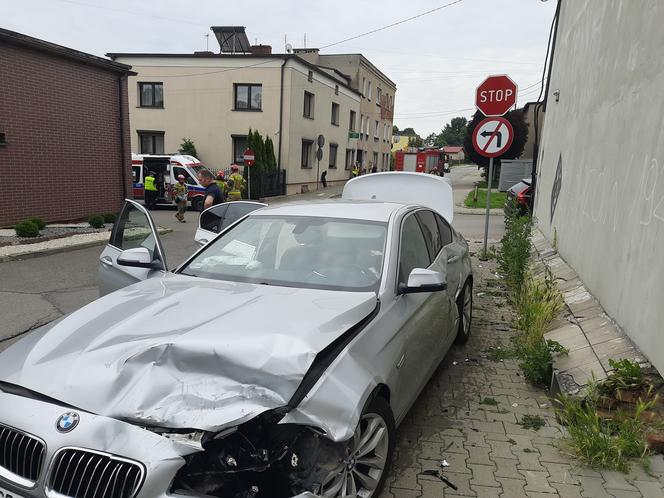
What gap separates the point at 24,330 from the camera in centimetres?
532

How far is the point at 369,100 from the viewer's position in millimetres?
42156

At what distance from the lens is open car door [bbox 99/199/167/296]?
12.4 feet

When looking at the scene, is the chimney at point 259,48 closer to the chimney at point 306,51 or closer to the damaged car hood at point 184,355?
the chimney at point 306,51

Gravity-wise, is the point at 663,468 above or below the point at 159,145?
below

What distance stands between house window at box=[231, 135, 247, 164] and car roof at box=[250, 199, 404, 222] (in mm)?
23288

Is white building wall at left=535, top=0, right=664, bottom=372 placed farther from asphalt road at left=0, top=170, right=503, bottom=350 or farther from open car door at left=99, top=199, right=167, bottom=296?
asphalt road at left=0, top=170, right=503, bottom=350

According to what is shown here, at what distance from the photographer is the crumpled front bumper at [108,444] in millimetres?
1845

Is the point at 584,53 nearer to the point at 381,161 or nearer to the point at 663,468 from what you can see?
the point at 663,468

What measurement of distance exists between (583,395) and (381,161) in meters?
48.3

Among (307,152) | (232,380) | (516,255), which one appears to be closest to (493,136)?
(516,255)

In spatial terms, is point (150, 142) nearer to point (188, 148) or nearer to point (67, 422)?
point (188, 148)

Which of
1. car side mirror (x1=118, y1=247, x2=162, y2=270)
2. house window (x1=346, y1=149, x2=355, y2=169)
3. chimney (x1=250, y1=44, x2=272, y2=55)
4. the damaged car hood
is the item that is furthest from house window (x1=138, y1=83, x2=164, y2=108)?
the damaged car hood

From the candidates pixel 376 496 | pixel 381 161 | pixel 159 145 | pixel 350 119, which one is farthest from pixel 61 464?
pixel 381 161

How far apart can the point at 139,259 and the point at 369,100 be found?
1602 inches
